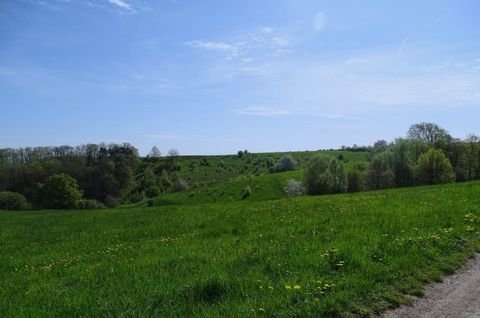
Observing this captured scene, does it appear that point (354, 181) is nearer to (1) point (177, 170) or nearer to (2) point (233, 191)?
(2) point (233, 191)

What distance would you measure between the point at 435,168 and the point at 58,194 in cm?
8043

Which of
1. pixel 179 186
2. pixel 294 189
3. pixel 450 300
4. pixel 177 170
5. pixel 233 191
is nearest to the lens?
pixel 450 300

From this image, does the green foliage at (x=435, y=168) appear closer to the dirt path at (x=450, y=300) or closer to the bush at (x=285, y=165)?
the bush at (x=285, y=165)

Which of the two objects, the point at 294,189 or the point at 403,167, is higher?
the point at 403,167

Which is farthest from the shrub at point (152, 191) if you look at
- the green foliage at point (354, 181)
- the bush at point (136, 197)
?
the green foliage at point (354, 181)

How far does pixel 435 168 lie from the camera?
7781cm

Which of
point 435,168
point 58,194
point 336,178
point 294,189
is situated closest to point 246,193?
point 294,189

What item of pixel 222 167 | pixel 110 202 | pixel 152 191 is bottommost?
pixel 110 202

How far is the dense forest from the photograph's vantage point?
85.1 metres

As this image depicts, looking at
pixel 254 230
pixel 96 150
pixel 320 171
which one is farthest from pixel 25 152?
pixel 254 230

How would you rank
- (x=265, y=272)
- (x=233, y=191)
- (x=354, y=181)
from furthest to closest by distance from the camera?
(x=233, y=191) → (x=354, y=181) → (x=265, y=272)

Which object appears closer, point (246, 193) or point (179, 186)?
point (246, 193)

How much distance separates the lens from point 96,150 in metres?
148

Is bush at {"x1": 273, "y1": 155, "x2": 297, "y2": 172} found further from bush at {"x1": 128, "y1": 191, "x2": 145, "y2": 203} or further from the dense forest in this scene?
bush at {"x1": 128, "y1": 191, "x2": 145, "y2": 203}
